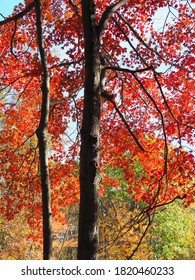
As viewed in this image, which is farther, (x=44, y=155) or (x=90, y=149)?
(x=44, y=155)

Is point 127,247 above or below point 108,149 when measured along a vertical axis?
below

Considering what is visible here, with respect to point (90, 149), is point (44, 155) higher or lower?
higher

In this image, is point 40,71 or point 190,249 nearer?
point 40,71

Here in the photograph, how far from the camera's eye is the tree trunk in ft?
13.1

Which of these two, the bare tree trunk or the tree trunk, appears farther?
the bare tree trunk

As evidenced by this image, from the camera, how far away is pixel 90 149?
4.33 metres

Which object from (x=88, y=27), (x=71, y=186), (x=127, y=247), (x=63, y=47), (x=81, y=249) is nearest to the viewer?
(x=81, y=249)

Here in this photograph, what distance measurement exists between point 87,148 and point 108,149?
8846mm

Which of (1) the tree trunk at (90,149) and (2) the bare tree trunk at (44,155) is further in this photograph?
(2) the bare tree trunk at (44,155)

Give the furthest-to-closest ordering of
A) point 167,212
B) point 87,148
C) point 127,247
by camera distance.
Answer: point 167,212 < point 127,247 < point 87,148

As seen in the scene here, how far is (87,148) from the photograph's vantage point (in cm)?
434

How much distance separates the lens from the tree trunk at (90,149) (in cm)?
399
